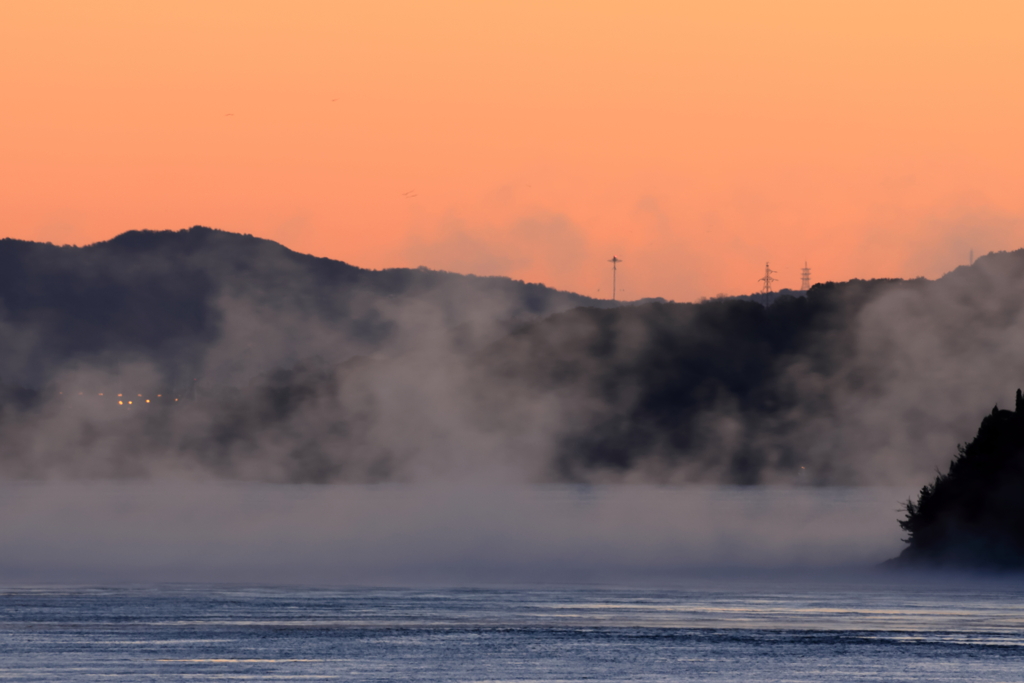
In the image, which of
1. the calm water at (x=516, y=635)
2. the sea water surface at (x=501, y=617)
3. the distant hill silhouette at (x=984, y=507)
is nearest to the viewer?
the calm water at (x=516, y=635)

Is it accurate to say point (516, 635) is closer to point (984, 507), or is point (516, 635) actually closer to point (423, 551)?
point (984, 507)

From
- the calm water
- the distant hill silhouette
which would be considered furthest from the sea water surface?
the distant hill silhouette

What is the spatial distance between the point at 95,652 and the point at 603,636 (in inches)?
703

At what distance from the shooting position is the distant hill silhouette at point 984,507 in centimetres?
9000

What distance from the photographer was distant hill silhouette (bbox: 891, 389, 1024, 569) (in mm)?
90000

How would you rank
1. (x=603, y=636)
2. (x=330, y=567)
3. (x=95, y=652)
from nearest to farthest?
1. (x=95, y=652)
2. (x=603, y=636)
3. (x=330, y=567)

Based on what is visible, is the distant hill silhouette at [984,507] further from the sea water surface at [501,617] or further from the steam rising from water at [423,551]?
the steam rising from water at [423,551]

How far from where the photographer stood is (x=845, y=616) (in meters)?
64.8

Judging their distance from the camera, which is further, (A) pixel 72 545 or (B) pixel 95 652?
(A) pixel 72 545

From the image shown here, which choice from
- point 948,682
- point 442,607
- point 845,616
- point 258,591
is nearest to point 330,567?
point 258,591

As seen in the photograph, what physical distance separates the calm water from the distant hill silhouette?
355 inches

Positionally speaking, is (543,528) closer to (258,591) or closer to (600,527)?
(600,527)

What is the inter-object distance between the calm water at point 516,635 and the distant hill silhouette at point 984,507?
29.6 feet

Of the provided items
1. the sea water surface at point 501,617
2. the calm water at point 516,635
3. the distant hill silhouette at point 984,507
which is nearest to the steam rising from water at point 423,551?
the sea water surface at point 501,617
